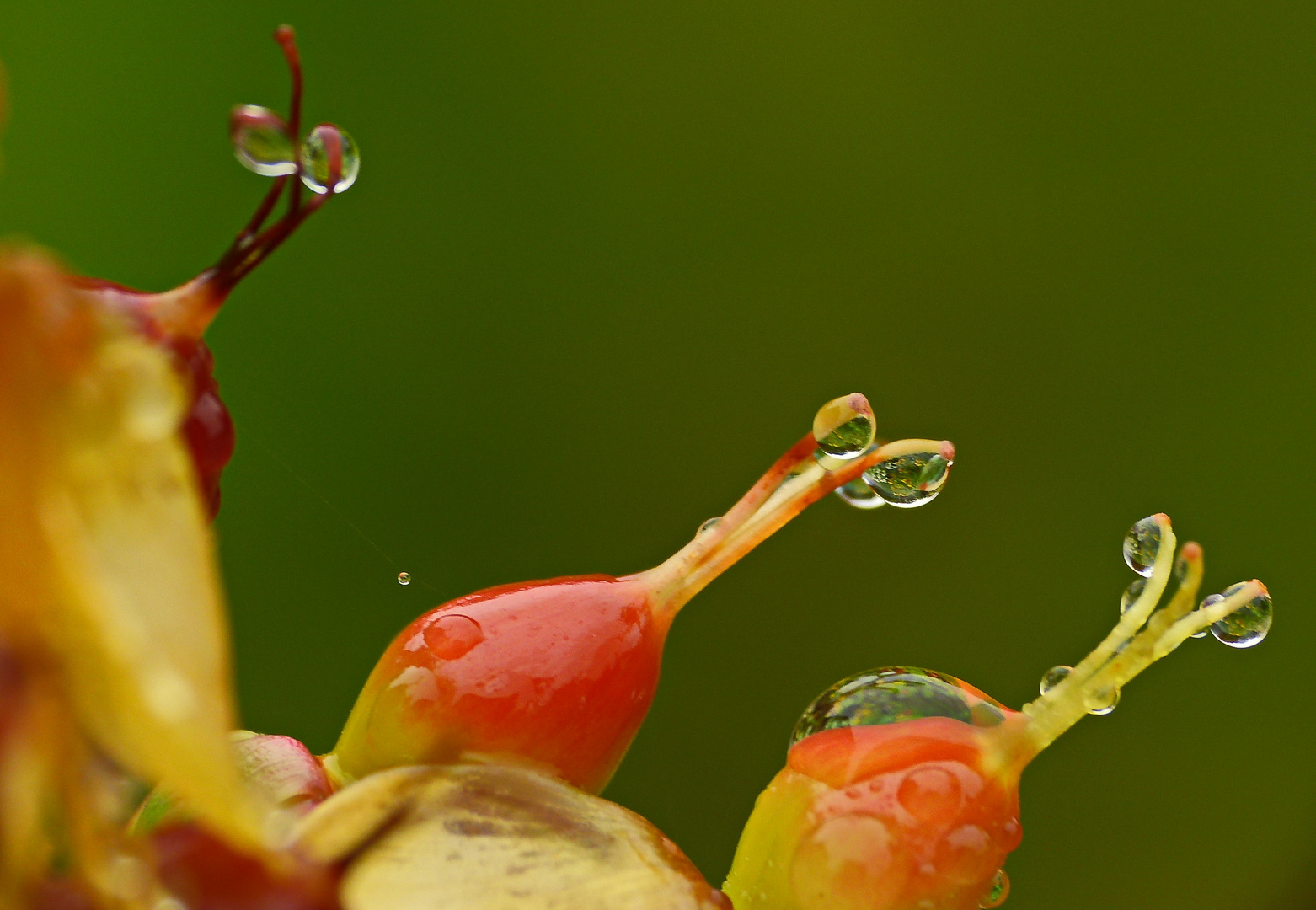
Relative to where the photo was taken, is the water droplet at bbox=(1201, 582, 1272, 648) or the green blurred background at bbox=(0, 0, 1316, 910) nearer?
the water droplet at bbox=(1201, 582, 1272, 648)

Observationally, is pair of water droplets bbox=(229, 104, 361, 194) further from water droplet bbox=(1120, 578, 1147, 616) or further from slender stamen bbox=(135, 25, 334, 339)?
water droplet bbox=(1120, 578, 1147, 616)

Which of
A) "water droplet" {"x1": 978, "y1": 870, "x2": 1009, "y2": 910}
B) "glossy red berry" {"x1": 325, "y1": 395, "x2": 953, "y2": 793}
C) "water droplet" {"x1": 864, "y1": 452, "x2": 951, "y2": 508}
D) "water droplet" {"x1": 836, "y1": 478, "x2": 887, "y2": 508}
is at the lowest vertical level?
"water droplet" {"x1": 978, "y1": 870, "x2": 1009, "y2": 910}

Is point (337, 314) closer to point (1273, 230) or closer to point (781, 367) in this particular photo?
point (781, 367)

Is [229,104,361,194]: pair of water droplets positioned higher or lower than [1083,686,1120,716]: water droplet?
higher

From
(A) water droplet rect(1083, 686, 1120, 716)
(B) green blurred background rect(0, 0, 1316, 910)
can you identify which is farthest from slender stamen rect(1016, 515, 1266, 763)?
(B) green blurred background rect(0, 0, 1316, 910)

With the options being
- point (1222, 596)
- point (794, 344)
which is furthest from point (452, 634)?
point (794, 344)

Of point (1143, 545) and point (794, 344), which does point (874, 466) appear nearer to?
point (1143, 545)

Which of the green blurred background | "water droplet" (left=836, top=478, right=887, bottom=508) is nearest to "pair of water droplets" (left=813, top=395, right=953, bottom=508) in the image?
"water droplet" (left=836, top=478, right=887, bottom=508)
